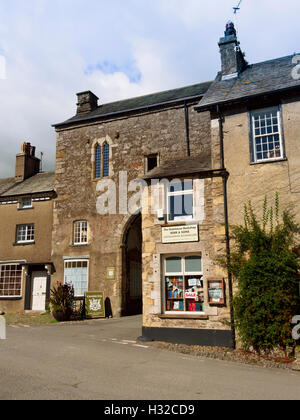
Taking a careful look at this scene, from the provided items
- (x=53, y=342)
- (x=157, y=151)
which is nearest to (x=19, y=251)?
(x=157, y=151)

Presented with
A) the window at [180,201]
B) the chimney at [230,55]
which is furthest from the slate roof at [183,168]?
the chimney at [230,55]

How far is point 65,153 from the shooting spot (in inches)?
800

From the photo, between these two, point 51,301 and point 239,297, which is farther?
point 51,301

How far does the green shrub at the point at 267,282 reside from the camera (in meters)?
9.20

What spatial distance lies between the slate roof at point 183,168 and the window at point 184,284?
103 inches

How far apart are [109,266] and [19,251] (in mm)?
5729

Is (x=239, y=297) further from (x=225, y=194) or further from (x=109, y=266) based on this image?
(x=109, y=266)

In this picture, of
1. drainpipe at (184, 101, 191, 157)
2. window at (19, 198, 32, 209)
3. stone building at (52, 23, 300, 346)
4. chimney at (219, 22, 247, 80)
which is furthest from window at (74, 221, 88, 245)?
chimney at (219, 22, 247, 80)

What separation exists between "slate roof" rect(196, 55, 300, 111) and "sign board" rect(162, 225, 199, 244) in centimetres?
381

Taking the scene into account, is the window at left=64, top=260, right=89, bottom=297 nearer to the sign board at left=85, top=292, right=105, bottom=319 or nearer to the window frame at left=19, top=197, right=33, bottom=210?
the sign board at left=85, top=292, right=105, bottom=319

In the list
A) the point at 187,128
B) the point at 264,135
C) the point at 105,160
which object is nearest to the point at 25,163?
the point at 105,160

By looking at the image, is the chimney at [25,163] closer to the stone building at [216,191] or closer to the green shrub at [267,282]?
the stone building at [216,191]

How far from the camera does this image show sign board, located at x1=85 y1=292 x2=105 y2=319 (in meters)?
17.0

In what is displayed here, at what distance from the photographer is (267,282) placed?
9.44 metres
